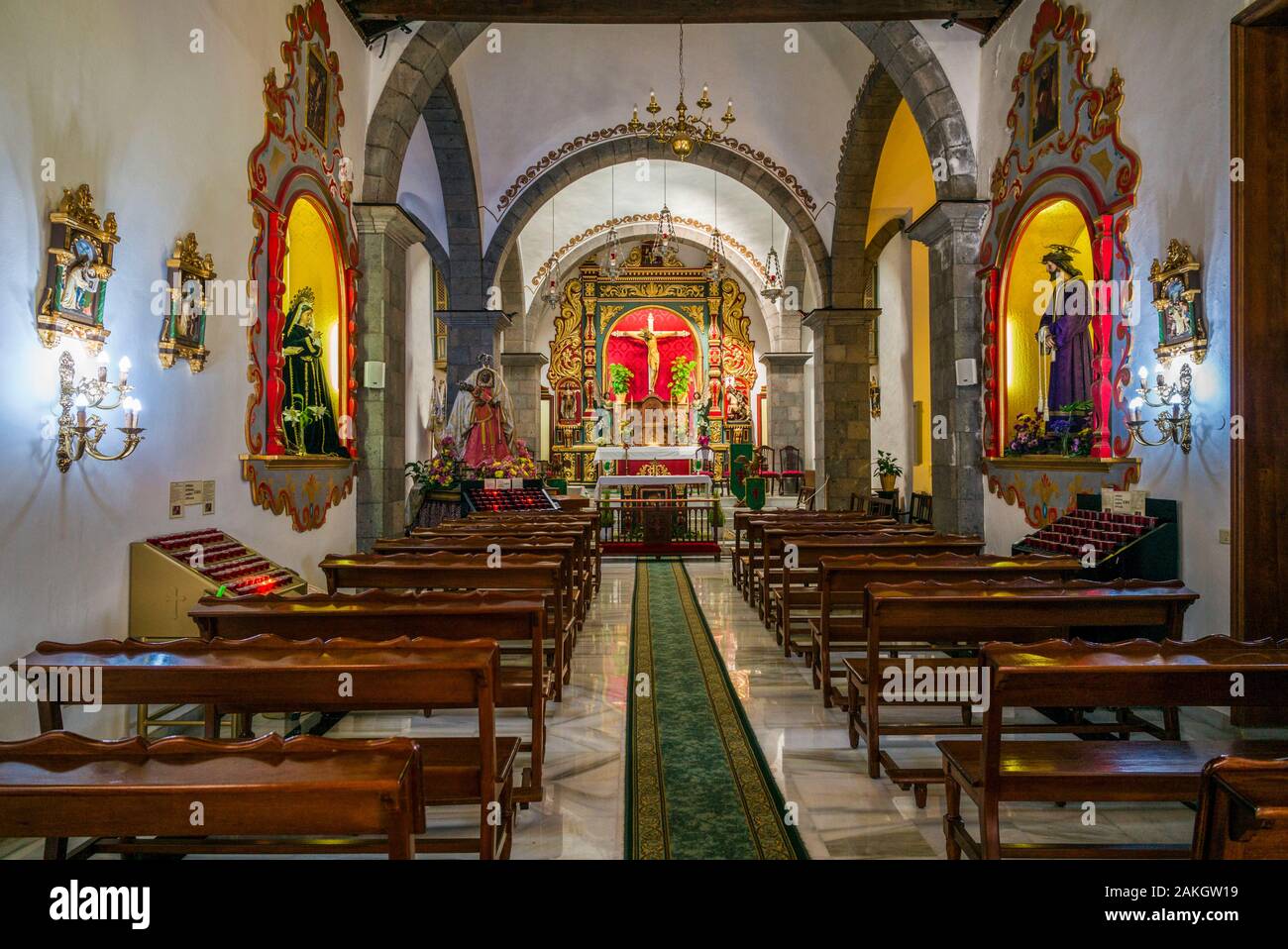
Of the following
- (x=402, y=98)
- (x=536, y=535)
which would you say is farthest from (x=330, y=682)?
(x=402, y=98)

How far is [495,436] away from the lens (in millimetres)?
11250

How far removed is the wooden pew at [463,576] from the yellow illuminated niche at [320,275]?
119 inches

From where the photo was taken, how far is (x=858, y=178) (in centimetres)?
1162

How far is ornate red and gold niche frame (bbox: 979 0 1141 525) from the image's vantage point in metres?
5.66

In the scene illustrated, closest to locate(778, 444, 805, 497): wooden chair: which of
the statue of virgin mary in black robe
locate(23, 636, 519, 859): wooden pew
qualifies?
the statue of virgin mary in black robe

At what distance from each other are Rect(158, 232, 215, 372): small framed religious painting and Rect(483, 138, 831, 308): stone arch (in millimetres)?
8524

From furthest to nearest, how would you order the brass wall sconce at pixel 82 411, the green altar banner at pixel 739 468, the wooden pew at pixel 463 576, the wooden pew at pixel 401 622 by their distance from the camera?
the green altar banner at pixel 739 468 → the wooden pew at pixel 463 576 → the brass wall sconce at pixel 82 411 → the wooden pew at pixel 401 622

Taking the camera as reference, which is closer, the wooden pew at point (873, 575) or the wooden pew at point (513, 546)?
the wooden pew at point (873, 575)

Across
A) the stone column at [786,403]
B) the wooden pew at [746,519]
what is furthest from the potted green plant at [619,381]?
the wooden pew at [746,519]

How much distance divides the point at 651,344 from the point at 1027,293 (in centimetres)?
1538

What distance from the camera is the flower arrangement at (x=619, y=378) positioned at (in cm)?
2195

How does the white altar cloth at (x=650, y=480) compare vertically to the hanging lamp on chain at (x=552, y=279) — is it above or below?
below

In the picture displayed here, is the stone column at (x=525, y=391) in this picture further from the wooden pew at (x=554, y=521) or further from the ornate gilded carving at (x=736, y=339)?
the wooden pew at (x=554, y=521)
